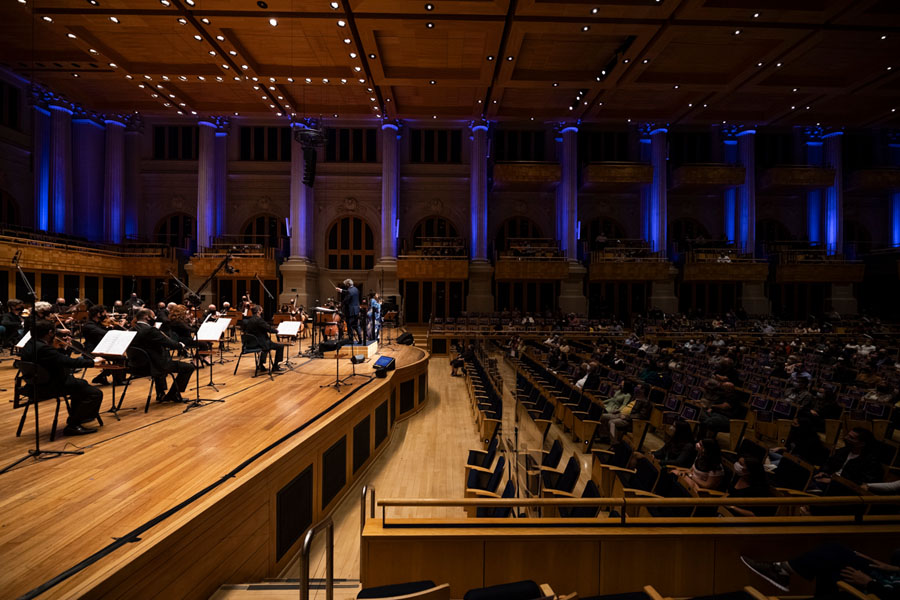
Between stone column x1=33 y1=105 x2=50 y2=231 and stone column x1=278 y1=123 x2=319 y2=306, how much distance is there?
28.9 feet

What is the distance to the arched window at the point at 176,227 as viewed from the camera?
20.5 metres

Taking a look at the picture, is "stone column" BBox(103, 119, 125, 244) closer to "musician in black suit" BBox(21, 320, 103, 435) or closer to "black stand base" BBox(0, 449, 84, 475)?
"musician in black suit" BBox(21, 320, 103, 435)

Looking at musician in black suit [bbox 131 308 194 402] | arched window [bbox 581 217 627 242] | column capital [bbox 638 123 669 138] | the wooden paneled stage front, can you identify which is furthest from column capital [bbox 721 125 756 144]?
musician in black suit [bbox 131 308 194 402]

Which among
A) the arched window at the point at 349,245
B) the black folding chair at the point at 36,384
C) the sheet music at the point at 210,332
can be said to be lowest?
the black folding chair at the point at 36,384

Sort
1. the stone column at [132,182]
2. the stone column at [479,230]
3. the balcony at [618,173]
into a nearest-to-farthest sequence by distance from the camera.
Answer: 1. the stone column at [479,230]
2. the balcony at [618,173]
3. the stone column at [132,182]

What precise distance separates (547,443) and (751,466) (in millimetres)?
3022

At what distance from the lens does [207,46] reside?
1313 centimetres

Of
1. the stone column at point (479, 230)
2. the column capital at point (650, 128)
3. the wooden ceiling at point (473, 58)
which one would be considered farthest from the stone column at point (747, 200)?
the stone column at point (479, 230)

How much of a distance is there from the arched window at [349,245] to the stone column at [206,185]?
15.8ft

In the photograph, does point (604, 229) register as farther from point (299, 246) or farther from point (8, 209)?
point (8, 209)

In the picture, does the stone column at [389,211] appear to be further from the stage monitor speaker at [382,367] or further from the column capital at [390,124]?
the stage monitor speaker at [382,367]

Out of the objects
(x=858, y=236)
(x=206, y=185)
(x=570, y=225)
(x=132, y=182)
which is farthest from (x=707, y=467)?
(x=858, y=236)

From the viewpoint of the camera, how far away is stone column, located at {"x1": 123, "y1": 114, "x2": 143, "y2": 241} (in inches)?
790

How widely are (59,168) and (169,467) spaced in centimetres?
1977
